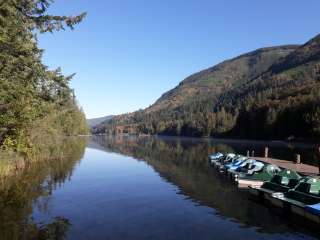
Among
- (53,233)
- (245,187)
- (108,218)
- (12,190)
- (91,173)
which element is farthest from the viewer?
(91,173)

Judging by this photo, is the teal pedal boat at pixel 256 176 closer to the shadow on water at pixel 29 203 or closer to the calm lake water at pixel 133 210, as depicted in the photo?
the calm lake water at pixel 133 210

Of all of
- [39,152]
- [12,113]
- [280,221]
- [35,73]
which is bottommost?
[280,221]

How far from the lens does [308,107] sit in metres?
145

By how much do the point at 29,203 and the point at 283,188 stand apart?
825 inches

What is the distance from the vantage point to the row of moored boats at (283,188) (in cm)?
2755

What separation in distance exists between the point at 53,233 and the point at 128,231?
450 cm

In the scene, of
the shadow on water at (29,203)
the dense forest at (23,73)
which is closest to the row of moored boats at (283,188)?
the shadow on water at (29,203)

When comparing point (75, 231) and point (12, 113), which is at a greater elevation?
point (12, 113)

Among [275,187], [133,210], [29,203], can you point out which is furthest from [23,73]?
[275,187]

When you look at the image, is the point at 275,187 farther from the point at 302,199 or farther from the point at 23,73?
the point at 23,73

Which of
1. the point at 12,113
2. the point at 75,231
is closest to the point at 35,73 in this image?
the point at 12,113

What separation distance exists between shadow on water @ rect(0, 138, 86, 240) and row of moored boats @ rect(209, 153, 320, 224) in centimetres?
1570

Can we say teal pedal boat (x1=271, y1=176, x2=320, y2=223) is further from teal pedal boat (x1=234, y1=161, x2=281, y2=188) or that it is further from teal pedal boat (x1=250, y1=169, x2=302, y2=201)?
teal pedal boat (x1=234, y1=161, x2=281, y2=188)

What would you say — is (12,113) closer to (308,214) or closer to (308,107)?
(308,214)
